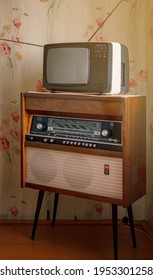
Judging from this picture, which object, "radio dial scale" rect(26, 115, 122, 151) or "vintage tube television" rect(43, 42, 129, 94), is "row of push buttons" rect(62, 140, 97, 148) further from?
"vintage tube television" rect(43, 42, 129, 94)

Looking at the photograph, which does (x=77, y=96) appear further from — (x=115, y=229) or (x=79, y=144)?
(x=115, y=229)

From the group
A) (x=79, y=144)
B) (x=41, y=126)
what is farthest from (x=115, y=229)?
(x=41, y=126)

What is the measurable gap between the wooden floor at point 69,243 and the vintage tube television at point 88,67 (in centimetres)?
77

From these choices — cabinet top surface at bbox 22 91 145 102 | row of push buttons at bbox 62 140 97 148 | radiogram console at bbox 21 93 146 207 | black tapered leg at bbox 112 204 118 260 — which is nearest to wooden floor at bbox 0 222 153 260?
black tapered leg at bbox 112 204 118 260

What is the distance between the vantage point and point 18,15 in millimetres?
2211

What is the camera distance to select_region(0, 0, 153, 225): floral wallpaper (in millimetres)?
2189

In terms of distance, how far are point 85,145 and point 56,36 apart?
810 millimetres

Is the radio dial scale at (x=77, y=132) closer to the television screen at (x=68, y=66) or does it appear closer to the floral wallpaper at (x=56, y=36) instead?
the television screen at (x=68, y=66)

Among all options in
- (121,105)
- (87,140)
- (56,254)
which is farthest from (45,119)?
(56,254)

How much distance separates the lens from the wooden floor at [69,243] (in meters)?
1.82

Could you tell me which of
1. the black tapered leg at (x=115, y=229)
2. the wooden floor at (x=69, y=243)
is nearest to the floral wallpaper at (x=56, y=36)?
the wooden floor at (x=69, y=243)

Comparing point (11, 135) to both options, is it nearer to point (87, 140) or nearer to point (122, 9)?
point (87, 140)
